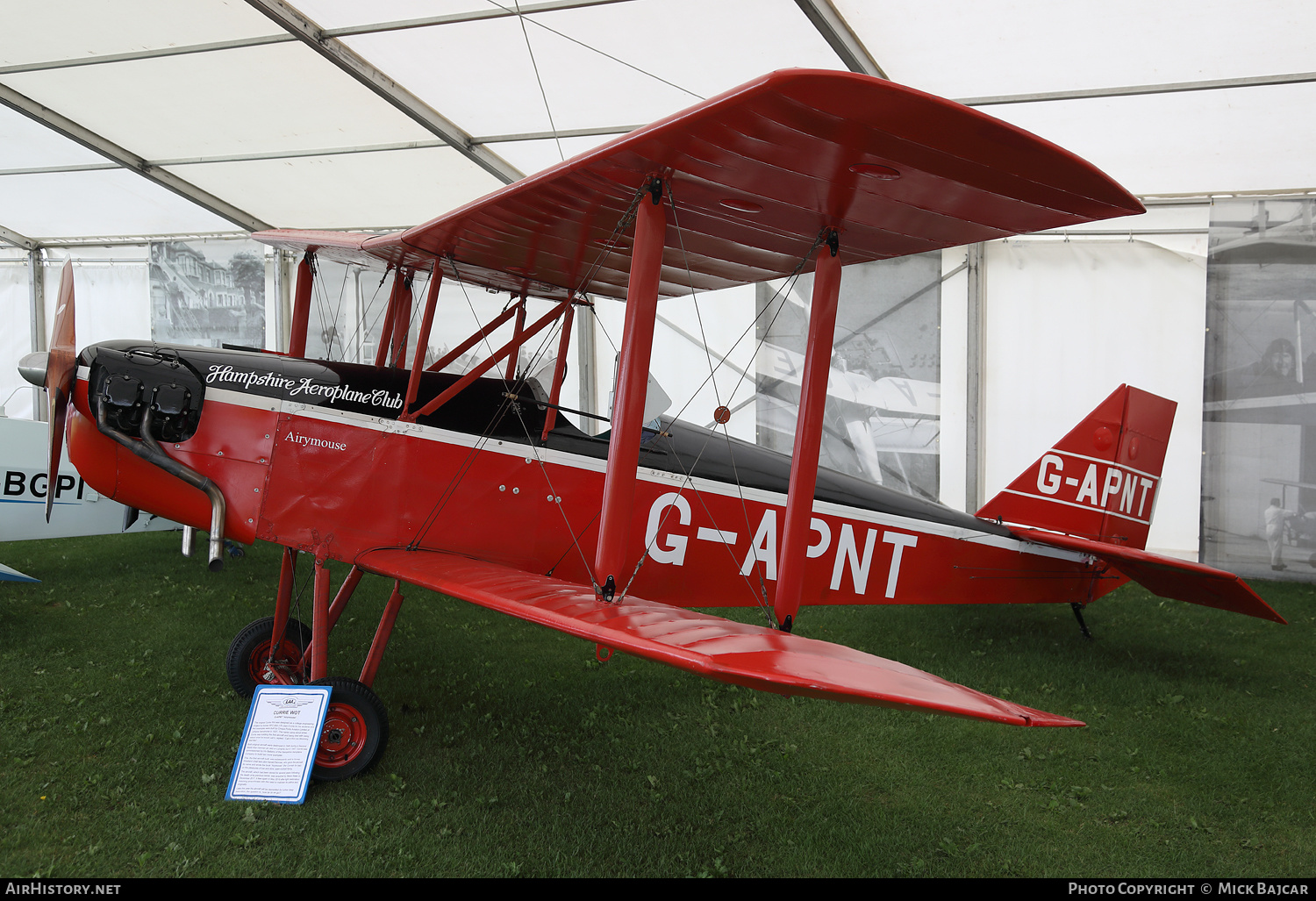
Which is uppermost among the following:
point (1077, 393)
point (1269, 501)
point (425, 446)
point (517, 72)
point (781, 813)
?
point (517, 72)

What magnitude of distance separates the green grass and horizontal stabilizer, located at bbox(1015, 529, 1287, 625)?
63 cm

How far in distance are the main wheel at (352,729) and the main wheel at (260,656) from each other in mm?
767

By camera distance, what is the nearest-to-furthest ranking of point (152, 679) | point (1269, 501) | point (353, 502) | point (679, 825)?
point (679, 825), point (353, 502), point (152, 679), point (1269, 501)

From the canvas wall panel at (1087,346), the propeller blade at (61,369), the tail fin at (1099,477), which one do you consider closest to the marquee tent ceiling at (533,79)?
the canvas wall panel at (1087,346)

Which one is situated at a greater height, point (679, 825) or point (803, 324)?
point (803, 324)

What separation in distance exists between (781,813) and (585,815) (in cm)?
75

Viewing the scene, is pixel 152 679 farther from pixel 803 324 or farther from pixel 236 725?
pixel 803 324

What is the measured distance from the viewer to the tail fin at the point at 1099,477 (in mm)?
4816

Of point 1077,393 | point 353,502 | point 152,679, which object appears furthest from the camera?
point 1077,393

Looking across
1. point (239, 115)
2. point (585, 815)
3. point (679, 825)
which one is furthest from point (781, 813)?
point (239, 115)

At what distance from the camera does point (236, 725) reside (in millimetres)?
3643

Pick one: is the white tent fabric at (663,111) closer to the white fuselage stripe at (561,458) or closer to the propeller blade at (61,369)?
the white fuselage stripe at (561,458)

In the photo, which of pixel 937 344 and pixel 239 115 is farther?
pixel 937 344

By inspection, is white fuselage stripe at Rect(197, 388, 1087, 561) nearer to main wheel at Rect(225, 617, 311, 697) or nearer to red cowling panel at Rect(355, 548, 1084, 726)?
red cowling panel at Rect(355, 548, 1084, 726)
